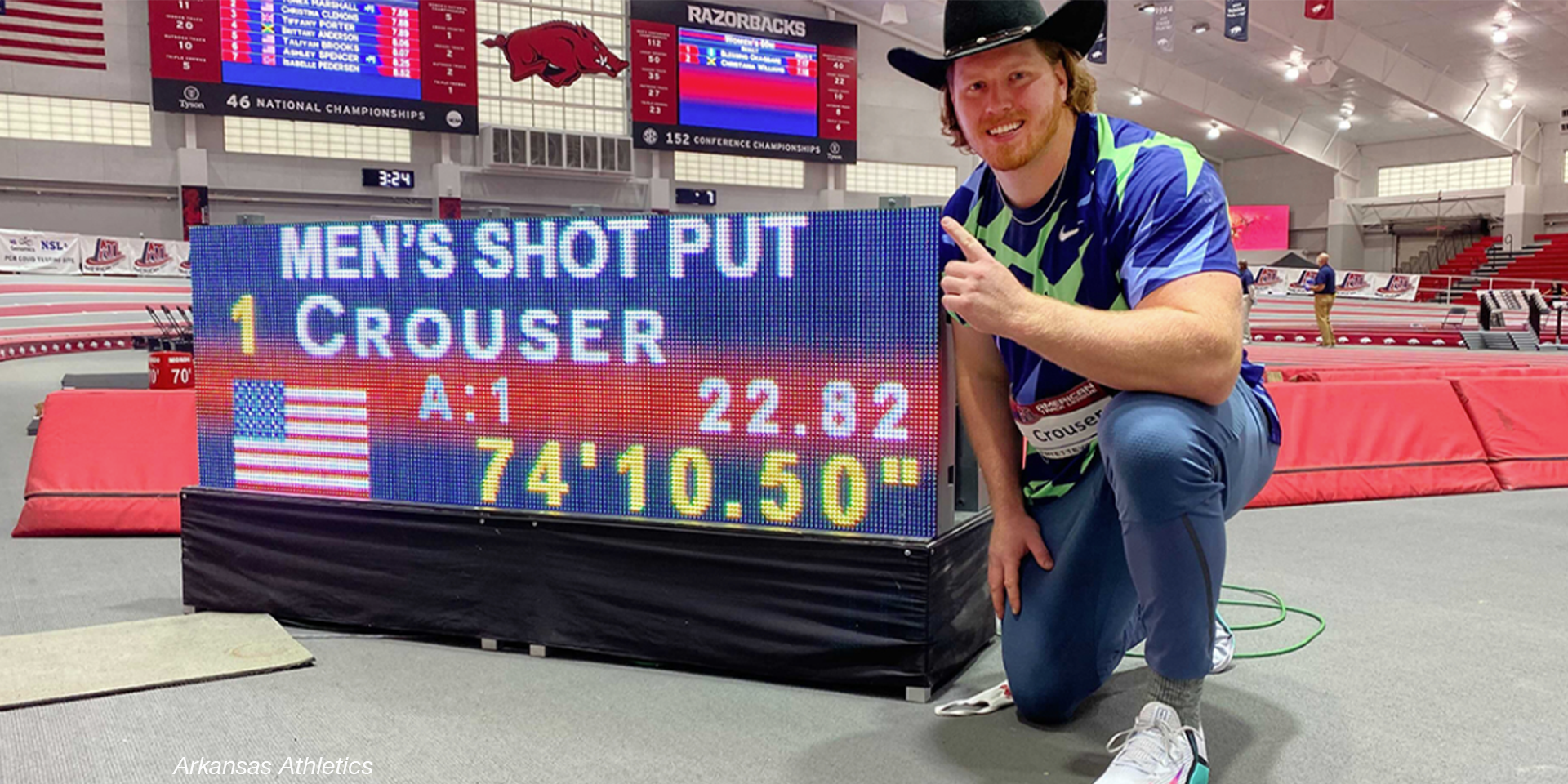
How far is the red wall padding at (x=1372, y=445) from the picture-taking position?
4.99 m

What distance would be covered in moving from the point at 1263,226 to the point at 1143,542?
3139 centimetres

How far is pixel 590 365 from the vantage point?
104 inches

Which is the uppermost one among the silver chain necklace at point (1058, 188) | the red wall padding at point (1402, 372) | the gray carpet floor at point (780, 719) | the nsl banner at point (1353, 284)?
the nsl banner at point (1353, 284)

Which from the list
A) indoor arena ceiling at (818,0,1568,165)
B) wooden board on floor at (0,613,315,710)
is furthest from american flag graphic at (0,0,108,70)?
wooden board on floor at (0,613,315,710)

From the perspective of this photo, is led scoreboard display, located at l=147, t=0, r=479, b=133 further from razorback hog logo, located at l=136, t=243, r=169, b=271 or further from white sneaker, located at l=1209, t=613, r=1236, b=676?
white sneaker, located at l=1209, t=613, r=1236, b=676

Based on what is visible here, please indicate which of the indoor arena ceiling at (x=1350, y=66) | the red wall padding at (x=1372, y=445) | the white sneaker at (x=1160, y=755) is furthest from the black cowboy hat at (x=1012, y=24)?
the indoor arena ceiling at (x=1350, y=66)

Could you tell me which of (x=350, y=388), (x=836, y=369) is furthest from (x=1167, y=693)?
(x=350, y=388)

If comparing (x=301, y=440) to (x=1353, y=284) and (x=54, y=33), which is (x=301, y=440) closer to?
(x=54, y=33)

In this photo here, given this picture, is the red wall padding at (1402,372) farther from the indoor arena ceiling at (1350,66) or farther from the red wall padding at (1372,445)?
the indoor arena ceiling at (1350,66)

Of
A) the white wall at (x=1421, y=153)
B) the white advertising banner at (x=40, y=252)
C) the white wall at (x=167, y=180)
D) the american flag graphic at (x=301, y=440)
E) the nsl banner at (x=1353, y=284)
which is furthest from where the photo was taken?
the white wall at (x=1421, y=153)

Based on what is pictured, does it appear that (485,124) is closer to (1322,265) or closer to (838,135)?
(838,135)

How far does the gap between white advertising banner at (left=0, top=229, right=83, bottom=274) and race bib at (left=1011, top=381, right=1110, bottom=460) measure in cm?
1776

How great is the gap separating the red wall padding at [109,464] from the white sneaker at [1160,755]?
384 centimetres

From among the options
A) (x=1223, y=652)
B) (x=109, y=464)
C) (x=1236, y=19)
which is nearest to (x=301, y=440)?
(x=109, y=464)
